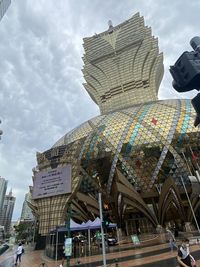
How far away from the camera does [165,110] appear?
4822cm

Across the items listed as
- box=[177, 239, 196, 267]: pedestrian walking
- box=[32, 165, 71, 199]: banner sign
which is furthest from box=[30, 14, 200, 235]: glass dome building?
box=[177, 239, 196, 267]: pedestrian walking

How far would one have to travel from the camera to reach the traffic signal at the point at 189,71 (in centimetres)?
312

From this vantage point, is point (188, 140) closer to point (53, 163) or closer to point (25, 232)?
point (53, 163)

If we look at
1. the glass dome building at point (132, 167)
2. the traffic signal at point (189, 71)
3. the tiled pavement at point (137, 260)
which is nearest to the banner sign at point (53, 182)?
the glass dome building at point (132, 167)

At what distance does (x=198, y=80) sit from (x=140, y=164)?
1555 inches

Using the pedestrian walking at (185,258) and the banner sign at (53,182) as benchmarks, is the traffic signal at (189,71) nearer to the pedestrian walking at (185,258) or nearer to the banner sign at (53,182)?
the pedestrian walking at (185,258)

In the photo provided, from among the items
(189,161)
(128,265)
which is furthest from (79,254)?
(189,161)

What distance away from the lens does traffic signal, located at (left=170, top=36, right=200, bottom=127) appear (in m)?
3.12

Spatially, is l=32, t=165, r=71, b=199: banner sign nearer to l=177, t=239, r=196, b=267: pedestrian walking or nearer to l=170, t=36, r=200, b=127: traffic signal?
l=177, t=239, r=196, b=267: pedestrian walking

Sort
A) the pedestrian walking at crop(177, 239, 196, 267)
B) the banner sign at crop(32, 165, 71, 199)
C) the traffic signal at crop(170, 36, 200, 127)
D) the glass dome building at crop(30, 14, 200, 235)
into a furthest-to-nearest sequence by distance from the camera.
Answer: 1. the glass dome building at crop(30, 14, 200, 235)
2. the banner sign at crop(32, 165, 71, 199)
3. the pedestrian walking at crop(177, 239, 196, 267)
4. the traffic signal at crop(170, 36, 200, 127)

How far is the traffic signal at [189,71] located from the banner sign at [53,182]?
29.9 metres

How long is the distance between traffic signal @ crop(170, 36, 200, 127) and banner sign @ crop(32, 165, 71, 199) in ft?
98.1

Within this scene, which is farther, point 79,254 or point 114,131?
point 114,131

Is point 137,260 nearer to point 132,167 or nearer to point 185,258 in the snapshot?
point 185,258
